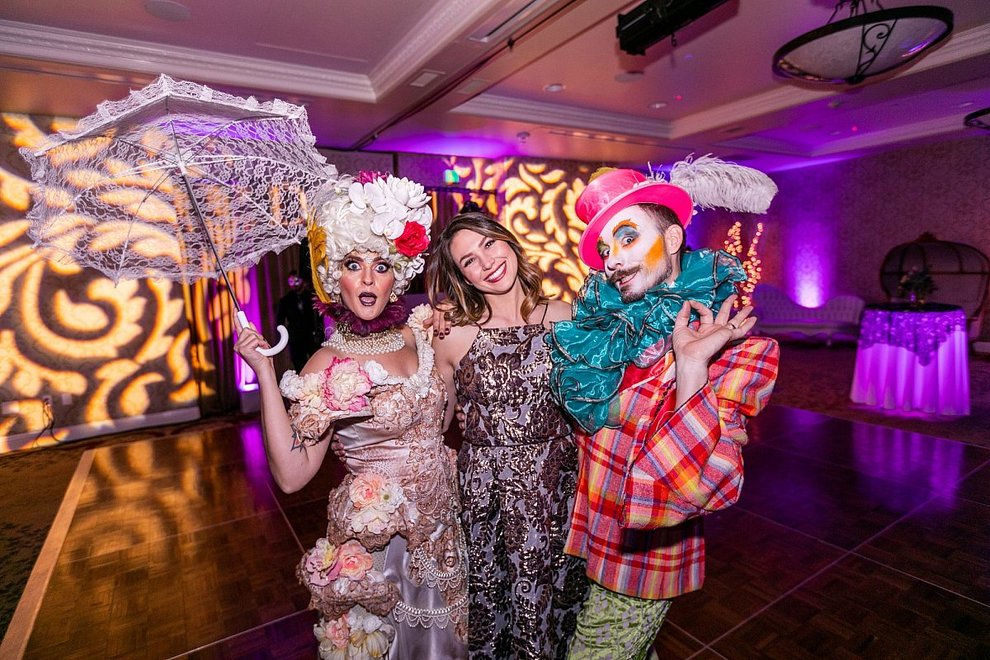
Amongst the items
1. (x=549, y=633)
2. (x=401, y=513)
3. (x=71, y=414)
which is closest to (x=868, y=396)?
(x=549, y=633)

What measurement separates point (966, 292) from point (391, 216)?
10.5 metres

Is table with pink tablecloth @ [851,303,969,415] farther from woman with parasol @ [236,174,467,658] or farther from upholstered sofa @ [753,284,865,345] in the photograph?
woman with parasol @ [236,174,467,658]

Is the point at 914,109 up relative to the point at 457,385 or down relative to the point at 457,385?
up

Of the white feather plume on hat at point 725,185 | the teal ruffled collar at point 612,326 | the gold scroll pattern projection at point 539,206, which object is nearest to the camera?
the teal ruffled collar at point 612,326

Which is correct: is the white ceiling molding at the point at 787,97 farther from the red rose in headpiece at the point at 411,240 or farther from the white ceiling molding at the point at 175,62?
the red rose in headpiece at the point at 411,240

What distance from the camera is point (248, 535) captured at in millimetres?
3350

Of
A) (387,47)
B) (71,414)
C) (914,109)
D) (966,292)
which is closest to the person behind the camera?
(387,47)

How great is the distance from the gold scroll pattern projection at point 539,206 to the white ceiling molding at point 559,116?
1.64 m

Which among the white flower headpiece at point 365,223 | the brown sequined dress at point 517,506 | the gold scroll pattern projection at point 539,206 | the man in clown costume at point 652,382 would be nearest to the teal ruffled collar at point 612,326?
the man in clown costume at point 652,382

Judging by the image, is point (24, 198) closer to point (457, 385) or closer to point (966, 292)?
point (457, 385)

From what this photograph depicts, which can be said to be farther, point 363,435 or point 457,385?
point 457,385

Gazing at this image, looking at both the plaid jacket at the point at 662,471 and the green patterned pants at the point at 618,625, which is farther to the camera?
the green patterned pants at the point at 618,625

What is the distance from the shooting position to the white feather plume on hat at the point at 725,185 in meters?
1.37

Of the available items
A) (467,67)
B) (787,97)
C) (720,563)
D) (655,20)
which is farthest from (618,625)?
(787,97)
